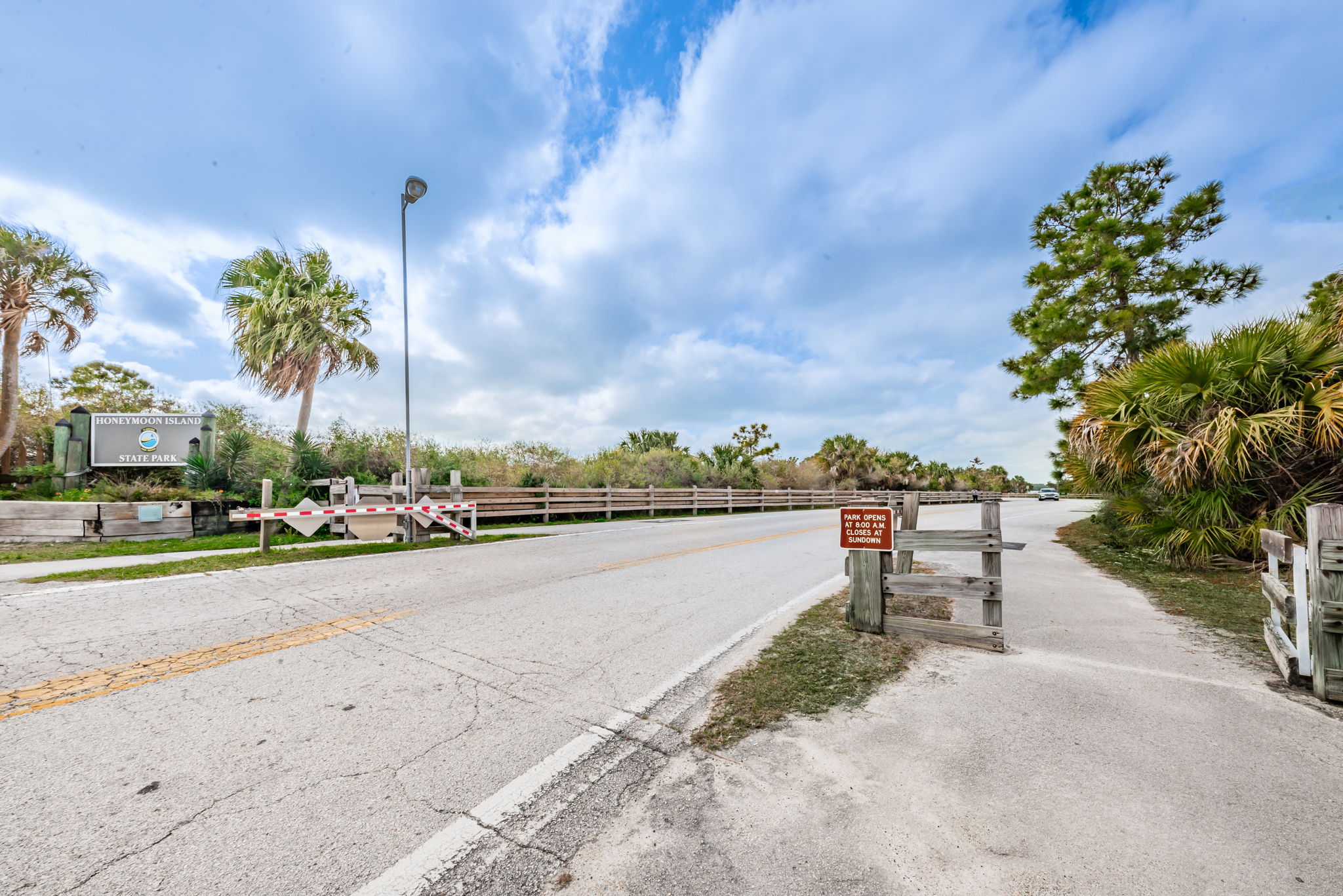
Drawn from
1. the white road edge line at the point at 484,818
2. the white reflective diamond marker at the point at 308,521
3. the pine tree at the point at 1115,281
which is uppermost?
the pine tree at the point at 1115,281

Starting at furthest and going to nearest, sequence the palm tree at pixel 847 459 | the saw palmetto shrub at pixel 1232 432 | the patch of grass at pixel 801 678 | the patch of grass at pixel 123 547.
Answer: the palm tree at pixel 847 459
the patch of grass at pixel 123 547
the saw palmetto shrub at pixel 1232 432
the patch of grass at pixel 801 678

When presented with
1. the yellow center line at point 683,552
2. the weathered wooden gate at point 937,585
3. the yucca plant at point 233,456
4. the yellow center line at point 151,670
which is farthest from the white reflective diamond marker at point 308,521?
the weathered wooden gate at point 937,585

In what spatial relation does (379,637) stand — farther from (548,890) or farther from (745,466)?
(745,466)

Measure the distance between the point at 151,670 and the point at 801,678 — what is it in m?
4.49

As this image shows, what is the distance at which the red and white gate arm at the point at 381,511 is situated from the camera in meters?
8.70

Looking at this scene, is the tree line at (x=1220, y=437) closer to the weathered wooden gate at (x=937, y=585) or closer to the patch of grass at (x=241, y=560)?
the weathered wooden gate at (x=937, y=585)

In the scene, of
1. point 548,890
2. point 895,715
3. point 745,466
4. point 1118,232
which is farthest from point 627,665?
point 745,466

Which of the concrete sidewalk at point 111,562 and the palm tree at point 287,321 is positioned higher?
the palm tree at point 287,321

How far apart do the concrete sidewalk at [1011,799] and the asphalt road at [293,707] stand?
84cm

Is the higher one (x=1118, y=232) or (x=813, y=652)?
(x=1118, y=232)

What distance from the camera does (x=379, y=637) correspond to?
4465 millimetres

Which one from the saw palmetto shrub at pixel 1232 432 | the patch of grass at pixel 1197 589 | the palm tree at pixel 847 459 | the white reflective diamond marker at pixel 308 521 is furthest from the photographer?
the palm tree at pixel 847 459

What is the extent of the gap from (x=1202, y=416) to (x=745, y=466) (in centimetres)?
2278

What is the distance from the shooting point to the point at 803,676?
381 cm
